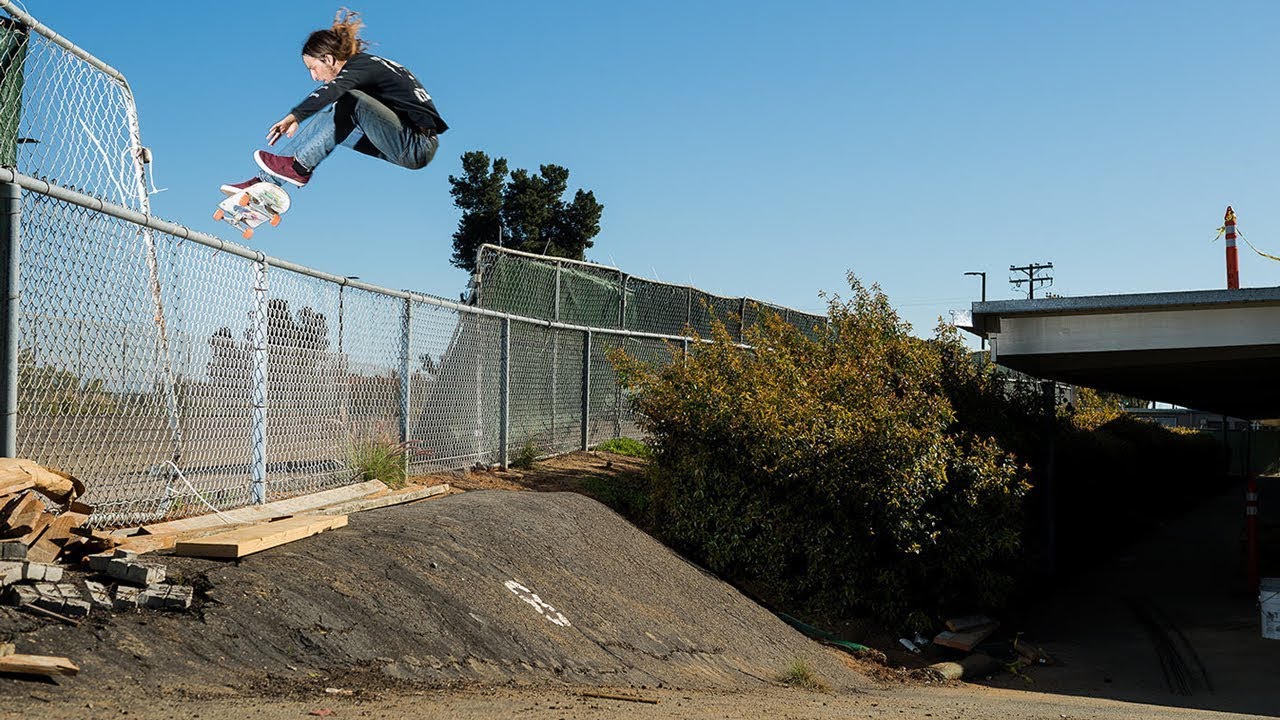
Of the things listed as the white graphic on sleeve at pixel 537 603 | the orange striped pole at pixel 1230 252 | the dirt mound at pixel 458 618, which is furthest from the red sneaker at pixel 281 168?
the orange striped pole at pixel 1230 252

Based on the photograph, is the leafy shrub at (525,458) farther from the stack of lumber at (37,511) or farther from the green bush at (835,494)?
the stack of lumber at (37,511)

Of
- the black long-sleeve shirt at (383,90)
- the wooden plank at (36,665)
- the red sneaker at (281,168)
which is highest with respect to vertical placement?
the black long-sleeve shirt at (383,90)

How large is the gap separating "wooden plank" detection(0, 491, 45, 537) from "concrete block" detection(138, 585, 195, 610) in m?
0.58

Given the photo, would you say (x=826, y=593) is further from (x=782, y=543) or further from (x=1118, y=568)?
(x=1118, y=568)

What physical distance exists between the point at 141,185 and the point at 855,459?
677 centimetres

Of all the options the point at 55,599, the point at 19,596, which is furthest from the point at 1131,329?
the point at 19,596

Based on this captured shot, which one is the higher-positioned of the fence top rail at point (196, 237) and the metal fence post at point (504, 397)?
the fence top rail at point (196, 237)

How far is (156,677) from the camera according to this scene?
4.53m

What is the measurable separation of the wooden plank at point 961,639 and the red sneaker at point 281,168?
7.48 meters

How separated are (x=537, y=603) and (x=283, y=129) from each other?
14.6 ft

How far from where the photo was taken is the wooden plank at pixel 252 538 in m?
5.86

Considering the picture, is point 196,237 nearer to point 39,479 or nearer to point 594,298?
point 39,479

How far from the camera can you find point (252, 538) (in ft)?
19.8

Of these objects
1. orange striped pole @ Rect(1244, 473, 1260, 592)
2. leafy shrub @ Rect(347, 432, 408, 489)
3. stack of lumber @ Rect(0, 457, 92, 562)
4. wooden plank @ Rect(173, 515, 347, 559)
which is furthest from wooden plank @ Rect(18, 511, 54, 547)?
orange striped pole @ Rect(1244, 473, 1260, 592)
